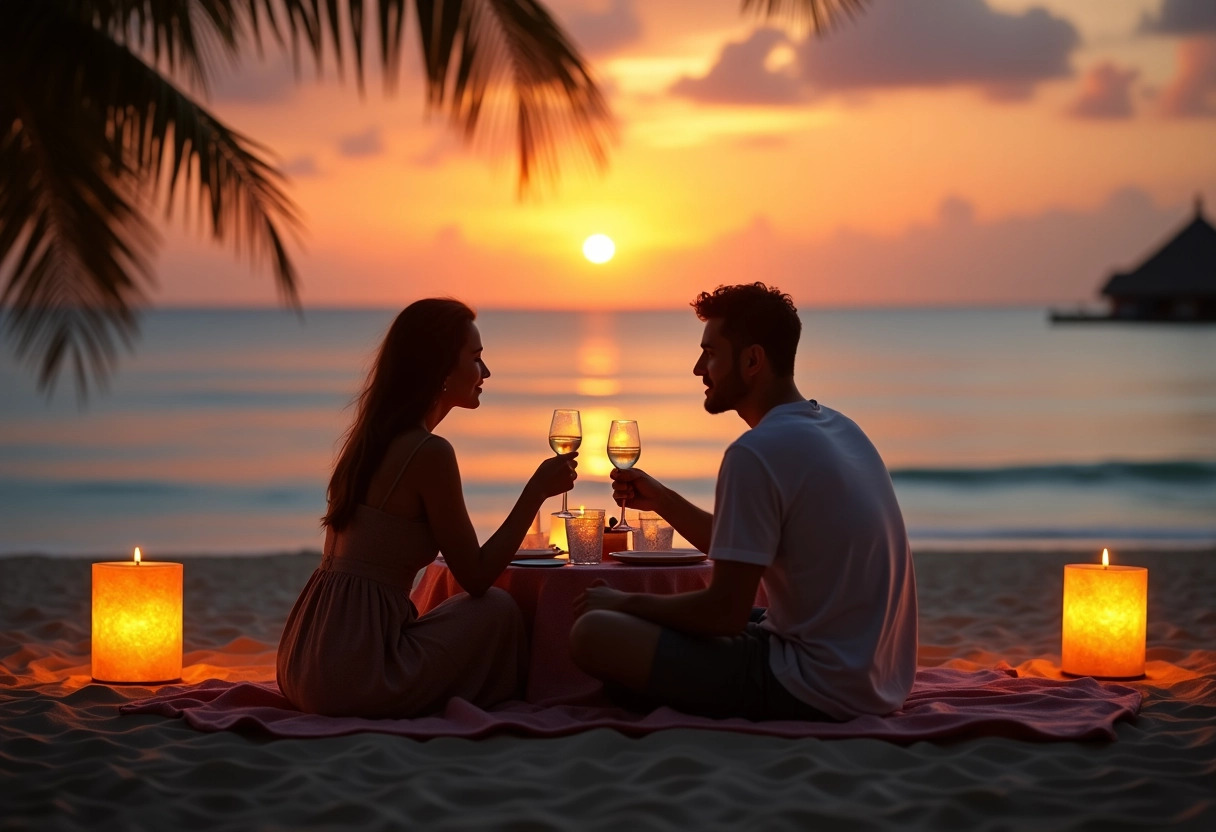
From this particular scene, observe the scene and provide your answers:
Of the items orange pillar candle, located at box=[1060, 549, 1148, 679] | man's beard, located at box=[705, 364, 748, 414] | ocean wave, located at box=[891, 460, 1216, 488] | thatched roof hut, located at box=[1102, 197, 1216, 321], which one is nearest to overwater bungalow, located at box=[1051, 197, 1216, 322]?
thatched roof hut, located at box=[1102, 197, 1216, 321]

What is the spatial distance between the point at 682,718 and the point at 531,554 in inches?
33.6

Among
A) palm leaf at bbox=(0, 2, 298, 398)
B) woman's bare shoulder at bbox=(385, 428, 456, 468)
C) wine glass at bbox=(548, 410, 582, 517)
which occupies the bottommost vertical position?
woman's bare shoulder at bbox=(385, 428, 456, 468)

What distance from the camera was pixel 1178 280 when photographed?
182ft

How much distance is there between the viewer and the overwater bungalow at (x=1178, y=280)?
54.7m

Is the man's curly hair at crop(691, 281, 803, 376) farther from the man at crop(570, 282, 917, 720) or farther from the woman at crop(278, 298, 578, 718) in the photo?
the woman at crop(278, 298, 578, 718)

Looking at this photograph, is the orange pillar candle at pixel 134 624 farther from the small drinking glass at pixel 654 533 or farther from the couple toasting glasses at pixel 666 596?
the small drinking glass at pixel 654 533

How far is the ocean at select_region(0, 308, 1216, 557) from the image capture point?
1544 centimetres

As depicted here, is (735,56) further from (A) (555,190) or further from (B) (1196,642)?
(B) (1196,642)

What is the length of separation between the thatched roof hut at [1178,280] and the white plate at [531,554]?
5566 centimetres

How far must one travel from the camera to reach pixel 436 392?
14.6 feet

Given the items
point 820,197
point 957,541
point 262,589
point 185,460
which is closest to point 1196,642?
point 262,589

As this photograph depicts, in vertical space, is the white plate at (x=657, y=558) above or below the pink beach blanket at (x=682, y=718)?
above

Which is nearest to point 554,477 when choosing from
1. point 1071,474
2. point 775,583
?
point 775,583

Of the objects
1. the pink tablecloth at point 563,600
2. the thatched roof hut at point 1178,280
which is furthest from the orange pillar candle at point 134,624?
the thatched roof hut at point 1178,280
